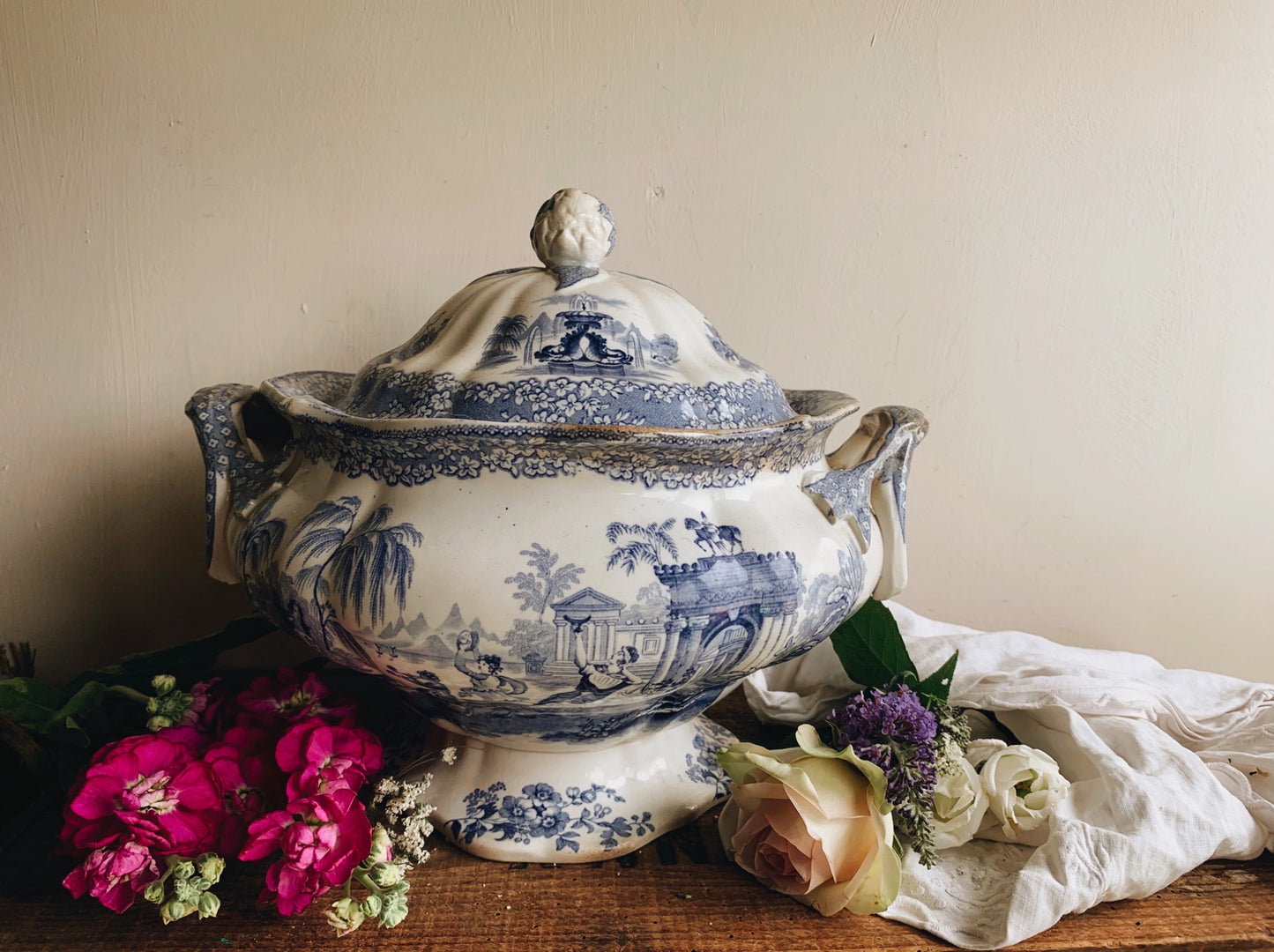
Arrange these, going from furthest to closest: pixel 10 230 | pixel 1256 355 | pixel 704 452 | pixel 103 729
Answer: pixel 1256 355
pixel 10 230
pixel 103 729
pixel 704 452

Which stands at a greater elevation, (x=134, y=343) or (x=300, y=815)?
(x=134, y=343)

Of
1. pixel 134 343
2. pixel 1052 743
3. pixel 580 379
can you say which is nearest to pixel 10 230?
pixel 134 343

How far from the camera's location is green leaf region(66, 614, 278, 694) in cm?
65

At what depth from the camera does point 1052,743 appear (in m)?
0.62

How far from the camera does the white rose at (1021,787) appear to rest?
556 mm

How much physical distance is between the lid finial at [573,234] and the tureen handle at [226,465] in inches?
9.0

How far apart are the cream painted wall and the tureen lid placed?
257 mm

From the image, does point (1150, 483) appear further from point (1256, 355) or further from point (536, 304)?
point (536, 304)

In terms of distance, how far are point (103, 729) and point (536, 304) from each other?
42 centimetres

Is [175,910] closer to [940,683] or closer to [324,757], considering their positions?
[324,757]

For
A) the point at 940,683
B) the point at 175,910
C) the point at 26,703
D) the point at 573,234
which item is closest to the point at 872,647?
the point at 940,683

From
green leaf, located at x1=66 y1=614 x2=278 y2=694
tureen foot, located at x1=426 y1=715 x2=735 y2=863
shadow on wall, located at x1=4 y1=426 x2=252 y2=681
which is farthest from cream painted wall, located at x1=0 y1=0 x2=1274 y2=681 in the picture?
tureen foot, located at x1=426 y1=715 x2=735 y2=863

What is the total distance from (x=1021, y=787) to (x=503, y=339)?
1.47ft

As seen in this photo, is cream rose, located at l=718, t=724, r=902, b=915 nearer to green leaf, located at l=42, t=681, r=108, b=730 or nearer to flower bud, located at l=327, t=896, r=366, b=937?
flower bud, located at l=327, t=896, r=366, b=937
